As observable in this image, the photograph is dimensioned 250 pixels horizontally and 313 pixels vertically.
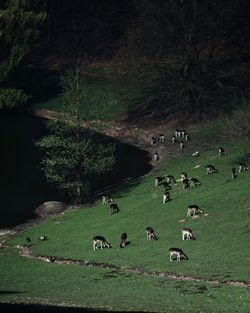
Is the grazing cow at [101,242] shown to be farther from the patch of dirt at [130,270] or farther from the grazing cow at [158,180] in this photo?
the grazing cow at [158,180]

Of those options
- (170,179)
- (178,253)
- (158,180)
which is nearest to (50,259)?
(178,253)

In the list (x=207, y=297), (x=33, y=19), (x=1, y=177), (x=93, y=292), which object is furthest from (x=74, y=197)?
(x=207, y=297)

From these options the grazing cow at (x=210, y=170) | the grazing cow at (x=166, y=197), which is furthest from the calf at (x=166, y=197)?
the grazing cow at (x=210, y=170)

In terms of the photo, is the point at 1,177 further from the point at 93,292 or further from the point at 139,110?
the point at 93,292

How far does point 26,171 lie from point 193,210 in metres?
34.3

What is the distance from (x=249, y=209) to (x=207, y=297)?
662 inches

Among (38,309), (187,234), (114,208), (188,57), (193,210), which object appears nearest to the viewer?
(38,309)

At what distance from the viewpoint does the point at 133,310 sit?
1547 inches

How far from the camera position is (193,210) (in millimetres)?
59000

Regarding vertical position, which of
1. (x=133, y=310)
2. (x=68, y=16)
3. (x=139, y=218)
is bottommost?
(x=133, y=310)

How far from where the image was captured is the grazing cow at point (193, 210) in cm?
5856

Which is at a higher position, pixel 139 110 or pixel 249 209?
pixel 139 110

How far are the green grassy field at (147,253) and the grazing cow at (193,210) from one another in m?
0.86

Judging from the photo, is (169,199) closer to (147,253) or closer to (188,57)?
(147,253)
